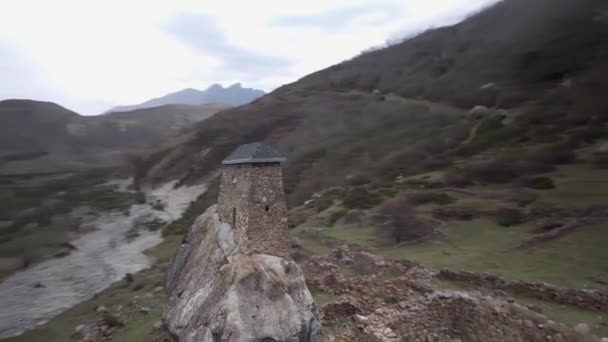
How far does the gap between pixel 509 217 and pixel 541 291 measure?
877 cm

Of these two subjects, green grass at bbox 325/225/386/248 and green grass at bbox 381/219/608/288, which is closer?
green grass at bbox 381/219/608/288

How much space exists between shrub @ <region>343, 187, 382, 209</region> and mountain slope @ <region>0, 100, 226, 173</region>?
7274 cm

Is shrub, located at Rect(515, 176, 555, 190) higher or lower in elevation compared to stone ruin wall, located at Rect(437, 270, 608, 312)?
higher

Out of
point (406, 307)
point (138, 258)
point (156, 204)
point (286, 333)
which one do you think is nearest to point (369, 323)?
point (406, 307)

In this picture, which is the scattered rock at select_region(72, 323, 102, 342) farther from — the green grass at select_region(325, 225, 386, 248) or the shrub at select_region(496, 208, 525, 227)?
the shrub at select_region(496, 208, 525, 227)

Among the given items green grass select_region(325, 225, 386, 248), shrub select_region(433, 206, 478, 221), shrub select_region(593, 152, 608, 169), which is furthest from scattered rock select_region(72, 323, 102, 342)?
shrub select_region(593, 152, 608, 169)

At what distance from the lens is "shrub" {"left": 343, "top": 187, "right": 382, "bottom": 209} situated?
102ft

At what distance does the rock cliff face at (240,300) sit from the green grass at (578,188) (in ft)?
52.9

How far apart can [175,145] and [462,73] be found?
56.3 m

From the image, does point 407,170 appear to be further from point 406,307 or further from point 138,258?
point 406,307

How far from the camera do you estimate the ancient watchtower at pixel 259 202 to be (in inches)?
482

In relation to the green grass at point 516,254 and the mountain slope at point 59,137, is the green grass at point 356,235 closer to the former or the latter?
the green grass at point 516,254

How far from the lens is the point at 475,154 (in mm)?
43438

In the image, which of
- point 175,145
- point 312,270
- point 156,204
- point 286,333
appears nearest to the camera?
point 286,333
